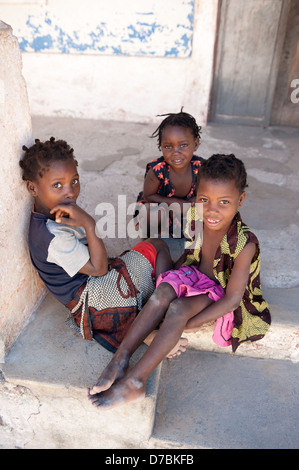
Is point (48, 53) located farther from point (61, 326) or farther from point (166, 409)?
point (166, 409)

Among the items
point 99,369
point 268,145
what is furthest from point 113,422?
point 268,145

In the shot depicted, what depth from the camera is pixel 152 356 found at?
1629mm

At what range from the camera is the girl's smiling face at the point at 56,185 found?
1671mm

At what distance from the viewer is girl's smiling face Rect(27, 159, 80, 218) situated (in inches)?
65.8

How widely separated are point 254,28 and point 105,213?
279 cm

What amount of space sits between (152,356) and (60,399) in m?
0.45

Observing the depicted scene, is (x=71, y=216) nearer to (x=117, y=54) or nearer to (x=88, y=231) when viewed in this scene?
(x=88, y=231)

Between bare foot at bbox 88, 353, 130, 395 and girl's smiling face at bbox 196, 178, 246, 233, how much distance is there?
27.1 inches

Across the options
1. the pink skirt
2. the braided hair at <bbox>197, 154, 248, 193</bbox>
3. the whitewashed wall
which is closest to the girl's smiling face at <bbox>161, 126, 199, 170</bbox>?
the braided hair at <bbox>197, 154, 248, 193</bbox>

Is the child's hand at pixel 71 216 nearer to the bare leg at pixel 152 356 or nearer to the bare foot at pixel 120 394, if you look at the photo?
the bare leg at pixel 152 356

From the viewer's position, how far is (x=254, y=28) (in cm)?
426

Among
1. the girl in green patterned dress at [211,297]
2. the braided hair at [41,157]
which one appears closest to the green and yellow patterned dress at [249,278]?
the girl in green patterned dress at [211,297]

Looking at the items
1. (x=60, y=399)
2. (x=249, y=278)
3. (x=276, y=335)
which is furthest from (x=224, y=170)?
(x=60, y=399)

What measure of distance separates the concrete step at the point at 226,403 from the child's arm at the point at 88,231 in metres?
0.69
